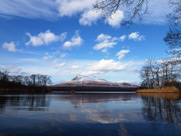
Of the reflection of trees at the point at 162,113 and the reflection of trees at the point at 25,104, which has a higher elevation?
the reflection of trees at the point at 162,113

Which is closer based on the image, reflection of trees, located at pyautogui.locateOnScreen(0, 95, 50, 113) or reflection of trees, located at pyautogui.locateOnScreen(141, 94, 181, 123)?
reflection of trees, located at pyautogui.locateOnScreen(141, 94, 181, 123)

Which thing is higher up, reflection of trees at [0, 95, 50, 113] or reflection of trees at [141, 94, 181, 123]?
reflection of trees at [141, 94, 181, 123]

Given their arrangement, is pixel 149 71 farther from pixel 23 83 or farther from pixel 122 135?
pixel 23 83

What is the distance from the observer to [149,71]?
55.2 metres

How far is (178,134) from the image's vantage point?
504 centimetres

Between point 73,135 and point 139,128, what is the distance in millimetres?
2467

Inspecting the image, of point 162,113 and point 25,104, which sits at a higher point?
point 162,113

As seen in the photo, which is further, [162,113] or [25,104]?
[25,104]

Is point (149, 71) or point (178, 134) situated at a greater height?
point (149, 71)

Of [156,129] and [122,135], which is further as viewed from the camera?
[156,129]

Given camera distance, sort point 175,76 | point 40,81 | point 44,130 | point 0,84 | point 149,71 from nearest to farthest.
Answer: point 44,130 → point 175,76 → point 149,71 → point 0,84 → point 40,81

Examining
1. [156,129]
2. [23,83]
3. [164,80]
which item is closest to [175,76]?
[164,80]

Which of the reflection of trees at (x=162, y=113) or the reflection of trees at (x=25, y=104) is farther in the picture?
the reflection of trees at (x=25, y=104)

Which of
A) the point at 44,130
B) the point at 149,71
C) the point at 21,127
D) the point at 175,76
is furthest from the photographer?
the point at 149,71
